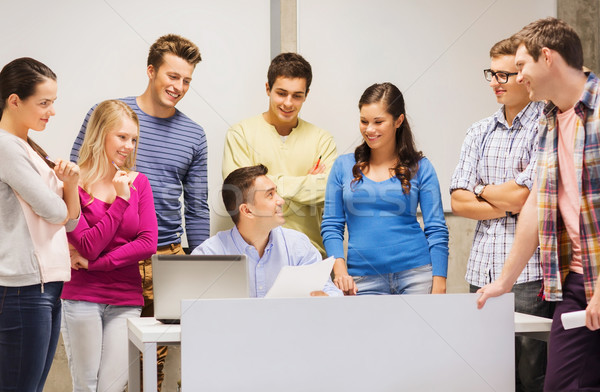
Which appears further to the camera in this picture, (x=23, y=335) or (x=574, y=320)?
(x=23, y=335)

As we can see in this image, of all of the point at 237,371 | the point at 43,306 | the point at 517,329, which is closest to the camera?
the point at 237,371

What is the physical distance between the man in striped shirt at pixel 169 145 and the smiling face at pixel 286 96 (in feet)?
1.32

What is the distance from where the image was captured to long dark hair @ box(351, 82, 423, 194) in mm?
2893

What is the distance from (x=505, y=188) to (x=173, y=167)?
1512 millimetres

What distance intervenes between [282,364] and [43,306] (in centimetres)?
96

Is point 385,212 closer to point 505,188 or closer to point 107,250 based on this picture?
point 505,188

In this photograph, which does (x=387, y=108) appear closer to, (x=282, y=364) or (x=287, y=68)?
(x=287, y=68)

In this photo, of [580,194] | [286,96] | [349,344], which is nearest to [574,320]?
[580,194]

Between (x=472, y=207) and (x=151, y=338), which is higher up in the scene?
(x=472, y=207)

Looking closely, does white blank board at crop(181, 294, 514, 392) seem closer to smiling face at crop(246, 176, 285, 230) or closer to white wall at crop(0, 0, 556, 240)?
smiling face at crop(246, 176, 285, 230)

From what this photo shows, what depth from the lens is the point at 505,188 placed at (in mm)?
2586

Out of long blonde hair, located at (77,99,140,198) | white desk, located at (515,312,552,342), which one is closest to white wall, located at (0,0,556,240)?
long blonde hair, located at (77,99,140,198)

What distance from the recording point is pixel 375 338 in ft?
5.87

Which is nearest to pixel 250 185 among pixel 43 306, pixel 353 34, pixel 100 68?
pixel 43 306
